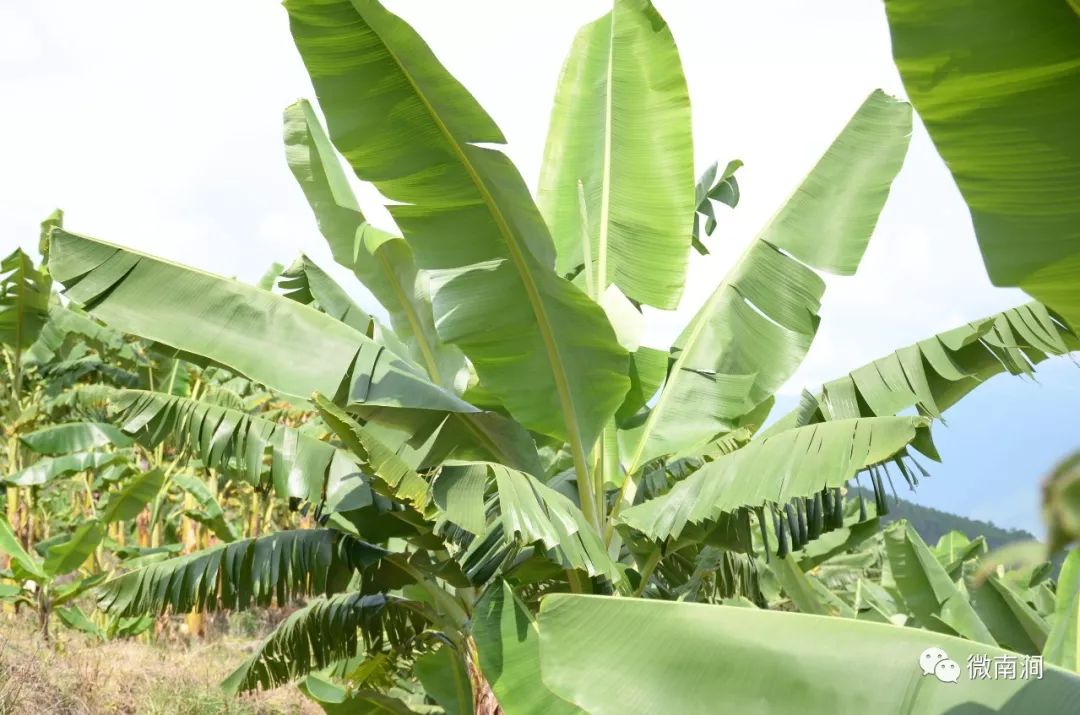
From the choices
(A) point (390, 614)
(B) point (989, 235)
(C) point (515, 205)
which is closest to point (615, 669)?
(B) point (989, 235)

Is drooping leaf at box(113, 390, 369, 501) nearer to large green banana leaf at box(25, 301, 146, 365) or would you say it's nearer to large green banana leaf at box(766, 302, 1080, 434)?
large green banana leaf at box(766, 302, 1080, 434)

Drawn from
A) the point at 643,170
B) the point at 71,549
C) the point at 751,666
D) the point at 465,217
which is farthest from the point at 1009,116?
the point at 71,549

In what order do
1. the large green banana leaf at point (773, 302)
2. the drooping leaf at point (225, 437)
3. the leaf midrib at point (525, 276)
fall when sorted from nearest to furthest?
the leaf midrib at point (525, 276)
the drooping leaf at point (225, 437)
the large green banana leaf at point (773, 302)

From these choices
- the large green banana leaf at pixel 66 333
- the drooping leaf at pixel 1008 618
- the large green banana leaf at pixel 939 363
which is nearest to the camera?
the drooping leaf at pixel 1008 618

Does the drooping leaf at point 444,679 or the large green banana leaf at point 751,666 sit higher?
the large green banana leaf at point 751,666

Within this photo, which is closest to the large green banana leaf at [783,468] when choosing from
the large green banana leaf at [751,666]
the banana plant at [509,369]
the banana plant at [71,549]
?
the banana plant at [509,369]

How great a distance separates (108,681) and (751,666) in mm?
7609

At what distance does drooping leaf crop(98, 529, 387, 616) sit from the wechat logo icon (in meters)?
3.48

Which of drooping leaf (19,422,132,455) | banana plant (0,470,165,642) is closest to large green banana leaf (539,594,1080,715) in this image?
banana plant (0,470,165,642)

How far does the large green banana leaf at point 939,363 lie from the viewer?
4613 mm

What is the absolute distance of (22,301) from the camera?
1023 cm

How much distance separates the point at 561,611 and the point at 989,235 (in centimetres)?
126

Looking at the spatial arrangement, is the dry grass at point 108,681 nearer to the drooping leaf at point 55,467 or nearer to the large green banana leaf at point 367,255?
the drooping leaf at point 55,467

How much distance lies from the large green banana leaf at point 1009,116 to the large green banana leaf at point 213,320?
318 cm
